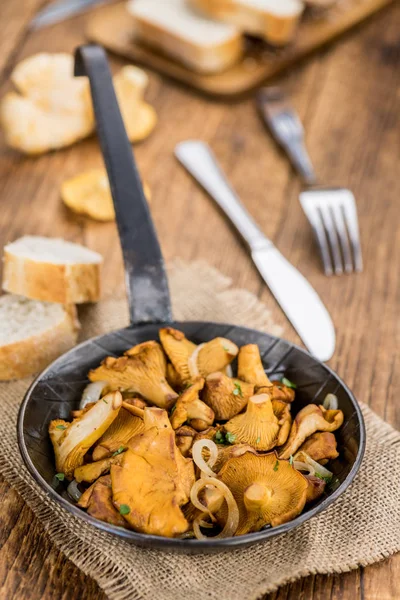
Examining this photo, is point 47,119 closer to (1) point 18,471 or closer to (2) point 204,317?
(2) point 204,317

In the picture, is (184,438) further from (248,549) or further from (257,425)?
(248,549)

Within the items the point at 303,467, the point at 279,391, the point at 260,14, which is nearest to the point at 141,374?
the point at 279,391

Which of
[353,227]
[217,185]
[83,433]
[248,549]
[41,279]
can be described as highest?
[83,433]

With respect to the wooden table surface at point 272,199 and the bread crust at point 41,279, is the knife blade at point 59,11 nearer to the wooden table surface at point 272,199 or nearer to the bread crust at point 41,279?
the wooden table surface at point 272,199

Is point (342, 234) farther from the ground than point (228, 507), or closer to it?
closer to it

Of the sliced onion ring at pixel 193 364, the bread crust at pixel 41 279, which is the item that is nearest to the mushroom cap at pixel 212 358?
the sliced onion ring at pixel 193 364

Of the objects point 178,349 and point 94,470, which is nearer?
point 94,470
